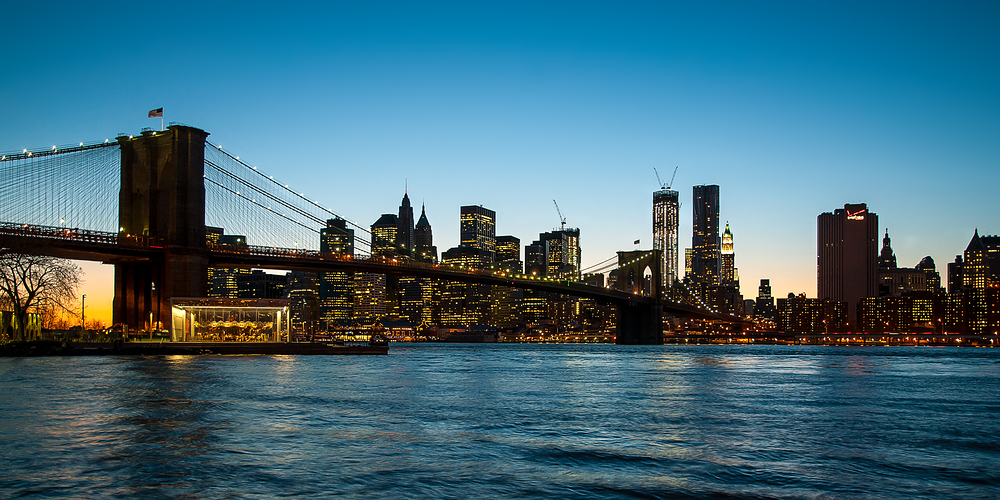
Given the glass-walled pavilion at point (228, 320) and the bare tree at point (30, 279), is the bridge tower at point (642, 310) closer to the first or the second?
the glass-walled pavilion at point (228, 320)

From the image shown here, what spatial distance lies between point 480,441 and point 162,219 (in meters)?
54.4

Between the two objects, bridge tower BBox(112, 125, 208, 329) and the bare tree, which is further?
bridge tower BBox(112, 125, 208, 329)

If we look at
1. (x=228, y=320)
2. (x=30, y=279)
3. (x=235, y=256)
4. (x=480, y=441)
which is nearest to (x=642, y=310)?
(x=235, y=256)

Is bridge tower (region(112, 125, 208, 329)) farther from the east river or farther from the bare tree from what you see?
the east river

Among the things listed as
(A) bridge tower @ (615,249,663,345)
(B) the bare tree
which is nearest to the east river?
(B) the bare tree

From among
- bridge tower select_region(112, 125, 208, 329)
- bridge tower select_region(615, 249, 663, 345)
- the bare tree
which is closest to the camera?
the bare tree

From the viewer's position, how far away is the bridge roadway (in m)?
56.6

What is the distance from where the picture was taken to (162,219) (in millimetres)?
65250

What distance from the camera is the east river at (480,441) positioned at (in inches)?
519

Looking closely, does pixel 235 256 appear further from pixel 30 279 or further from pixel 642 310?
pixel 642 310

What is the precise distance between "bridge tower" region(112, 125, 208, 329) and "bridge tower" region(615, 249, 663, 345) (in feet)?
211

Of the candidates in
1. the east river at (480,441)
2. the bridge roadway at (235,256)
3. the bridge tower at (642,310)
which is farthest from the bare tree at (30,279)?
the bridge tower at (642,310)

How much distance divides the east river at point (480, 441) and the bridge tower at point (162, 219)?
2973 centimetres

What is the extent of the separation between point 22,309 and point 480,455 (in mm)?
51414
